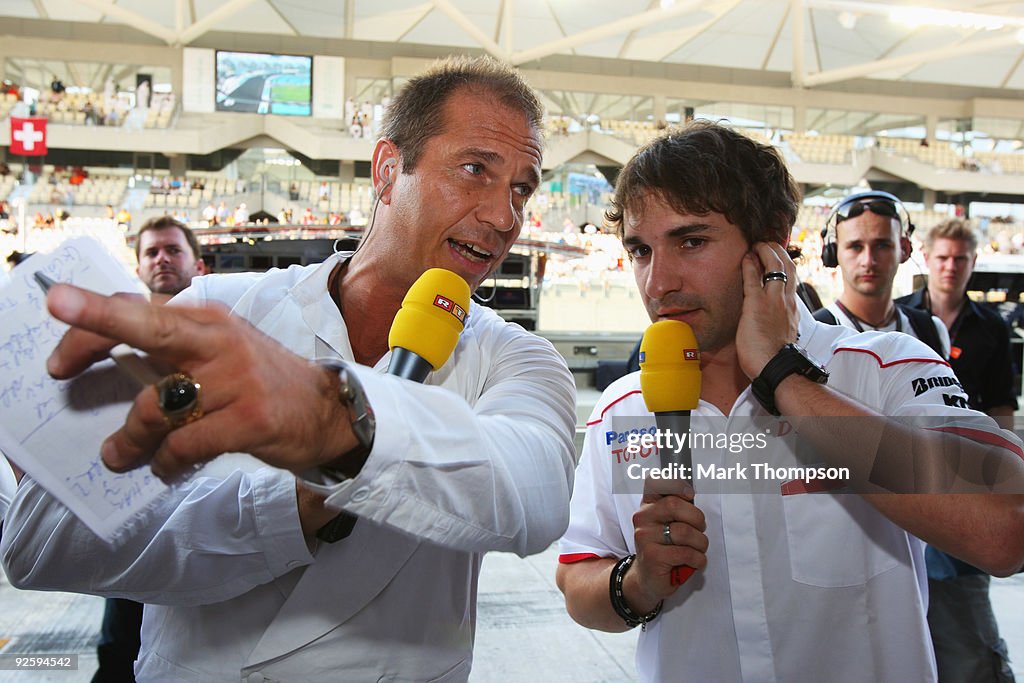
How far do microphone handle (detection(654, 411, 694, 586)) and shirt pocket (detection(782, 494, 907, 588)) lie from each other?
281 mm

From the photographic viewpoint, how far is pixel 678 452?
52.3 inches

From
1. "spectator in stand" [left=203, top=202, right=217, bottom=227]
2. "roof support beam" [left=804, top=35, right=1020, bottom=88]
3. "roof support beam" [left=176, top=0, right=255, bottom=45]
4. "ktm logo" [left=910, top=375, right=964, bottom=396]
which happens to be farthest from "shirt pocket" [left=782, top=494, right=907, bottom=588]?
"roof support beam" [left=804, top=35, right=1020, bottom=88]

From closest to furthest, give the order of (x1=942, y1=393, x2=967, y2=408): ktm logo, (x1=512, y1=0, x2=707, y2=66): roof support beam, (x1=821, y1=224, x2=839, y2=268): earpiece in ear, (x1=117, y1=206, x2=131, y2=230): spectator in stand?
1. (x1=942, y1=393, x2=967, y2=408): ktm logo
2. (x1=821, y1=224, x2=839, y2=268): earpiece in ear
3. (x1=117, y1=206, x2=131, y2=230): spectator in stand
4. (x1=512, y1=0, x2=707, y2=66): roof support beam

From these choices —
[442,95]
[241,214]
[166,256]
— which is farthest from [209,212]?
[442,95]

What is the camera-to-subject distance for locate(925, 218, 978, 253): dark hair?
3.60 meters

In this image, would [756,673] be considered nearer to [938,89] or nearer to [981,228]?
[981,228]

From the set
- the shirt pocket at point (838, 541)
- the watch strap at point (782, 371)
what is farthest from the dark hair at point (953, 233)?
the watch strap at point (782, 371)

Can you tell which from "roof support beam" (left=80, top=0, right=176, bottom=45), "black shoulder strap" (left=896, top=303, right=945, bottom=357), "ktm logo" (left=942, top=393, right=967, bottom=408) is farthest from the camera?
"roof support beam" (left=80, top=0, right=176, bottom=45)

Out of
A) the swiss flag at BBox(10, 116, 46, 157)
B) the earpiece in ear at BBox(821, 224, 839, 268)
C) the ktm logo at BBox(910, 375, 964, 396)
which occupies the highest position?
the swiss flag at BBox(10, 116, 46, 157)

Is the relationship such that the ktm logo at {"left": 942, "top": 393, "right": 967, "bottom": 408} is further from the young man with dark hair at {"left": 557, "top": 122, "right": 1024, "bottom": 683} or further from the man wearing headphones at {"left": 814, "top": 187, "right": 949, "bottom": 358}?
the man wearing headphones at {"left": 814, "top": 187, "right": 949, "bottom": 358}

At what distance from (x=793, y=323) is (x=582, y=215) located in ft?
69.8

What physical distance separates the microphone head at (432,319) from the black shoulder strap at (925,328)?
245 cm

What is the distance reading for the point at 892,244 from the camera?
2848 millimetres

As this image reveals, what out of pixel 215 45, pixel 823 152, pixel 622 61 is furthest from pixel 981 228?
pixel 215 45
